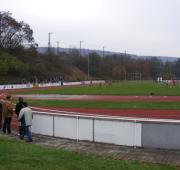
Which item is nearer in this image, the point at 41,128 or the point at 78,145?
the point at 78,145

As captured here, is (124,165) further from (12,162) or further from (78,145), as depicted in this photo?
(78,145)

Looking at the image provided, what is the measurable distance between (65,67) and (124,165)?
126m

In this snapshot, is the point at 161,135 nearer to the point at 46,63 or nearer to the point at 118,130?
the point at 118,130

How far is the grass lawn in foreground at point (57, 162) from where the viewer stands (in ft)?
35.8

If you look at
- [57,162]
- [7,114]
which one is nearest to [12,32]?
[7,114]

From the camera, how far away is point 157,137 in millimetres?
15141

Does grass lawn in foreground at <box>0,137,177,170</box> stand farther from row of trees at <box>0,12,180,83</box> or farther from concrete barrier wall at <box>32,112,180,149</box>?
row of trees at <box>0,12,180,83</box>

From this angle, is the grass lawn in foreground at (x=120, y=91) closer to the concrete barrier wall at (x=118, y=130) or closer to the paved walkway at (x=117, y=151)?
the concrete barrier wall at (x=118, y=130)

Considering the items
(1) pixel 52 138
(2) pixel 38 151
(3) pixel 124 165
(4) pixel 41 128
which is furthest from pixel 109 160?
(4) pixel 41 128

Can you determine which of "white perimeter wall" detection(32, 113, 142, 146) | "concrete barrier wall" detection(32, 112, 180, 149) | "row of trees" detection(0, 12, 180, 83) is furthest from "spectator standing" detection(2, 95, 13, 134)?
"row of trees" detection(0, 12, 180, 83)

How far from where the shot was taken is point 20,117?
687 inches

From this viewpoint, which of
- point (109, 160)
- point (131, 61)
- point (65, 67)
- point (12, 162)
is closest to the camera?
point (12, 162)

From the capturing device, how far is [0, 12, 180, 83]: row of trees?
9943 centimetres

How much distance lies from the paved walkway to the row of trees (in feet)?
244
